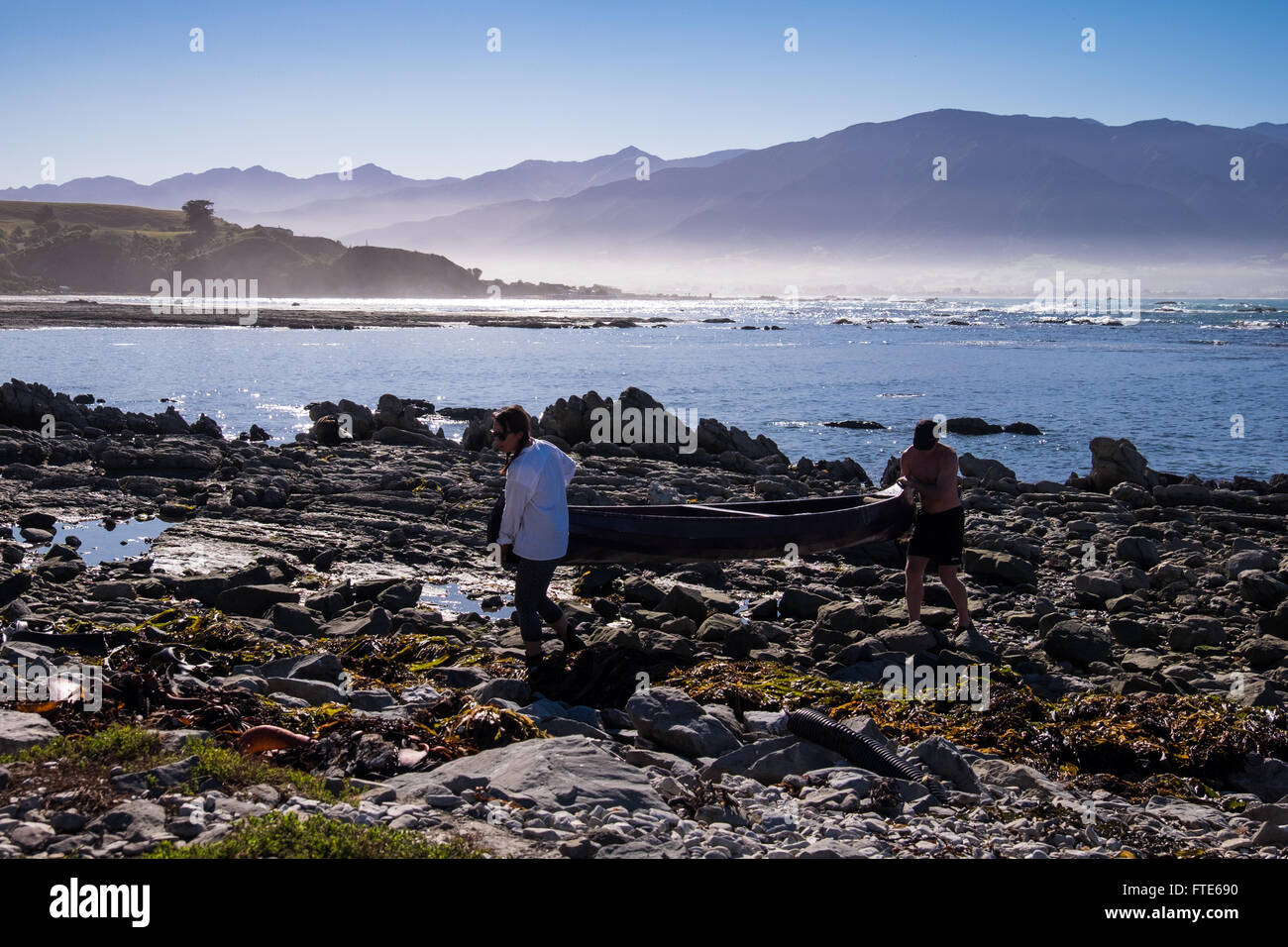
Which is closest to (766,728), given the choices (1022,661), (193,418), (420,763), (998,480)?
(420,763)

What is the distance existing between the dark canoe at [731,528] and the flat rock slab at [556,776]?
5.95 m

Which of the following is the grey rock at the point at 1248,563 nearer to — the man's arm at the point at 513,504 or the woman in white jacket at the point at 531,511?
the woman in white jacket at the point at 531,511

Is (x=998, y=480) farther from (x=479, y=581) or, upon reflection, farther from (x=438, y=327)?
(x=438, y=327)

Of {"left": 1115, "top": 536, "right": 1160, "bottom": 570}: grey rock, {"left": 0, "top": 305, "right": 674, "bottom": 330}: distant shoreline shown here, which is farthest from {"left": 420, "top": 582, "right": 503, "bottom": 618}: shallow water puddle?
{"left": 0, "top": 305, "right": 674, "bottom": 330}: distant shoreline

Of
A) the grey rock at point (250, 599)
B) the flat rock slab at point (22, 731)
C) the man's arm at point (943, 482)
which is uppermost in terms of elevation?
the man's arm at point (943, 482)

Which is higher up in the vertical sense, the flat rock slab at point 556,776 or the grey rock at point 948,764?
the flat rock slab at point 556,776


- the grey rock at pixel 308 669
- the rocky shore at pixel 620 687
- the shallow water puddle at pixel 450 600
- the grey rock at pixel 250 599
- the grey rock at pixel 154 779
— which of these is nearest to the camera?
the grey rock at pixel 154 779

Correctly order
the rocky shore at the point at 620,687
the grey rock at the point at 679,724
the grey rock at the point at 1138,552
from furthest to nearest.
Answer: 1. the grey rock at the point at 1138,552
2. the grey rock at the point at 679,724
3. the rocky shore at the point at 620,687

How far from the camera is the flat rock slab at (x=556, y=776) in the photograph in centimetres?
590

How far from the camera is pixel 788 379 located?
54.3m

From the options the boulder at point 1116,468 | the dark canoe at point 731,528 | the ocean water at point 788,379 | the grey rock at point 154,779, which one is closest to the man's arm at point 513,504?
the dark canoe at point 731,528

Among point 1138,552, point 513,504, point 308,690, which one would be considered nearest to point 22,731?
point 308,690

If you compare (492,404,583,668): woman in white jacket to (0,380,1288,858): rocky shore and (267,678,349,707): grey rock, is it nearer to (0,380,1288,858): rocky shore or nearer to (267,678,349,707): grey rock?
(0,380,1288,858): rocky shore

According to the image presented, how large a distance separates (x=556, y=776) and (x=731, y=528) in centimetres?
739
